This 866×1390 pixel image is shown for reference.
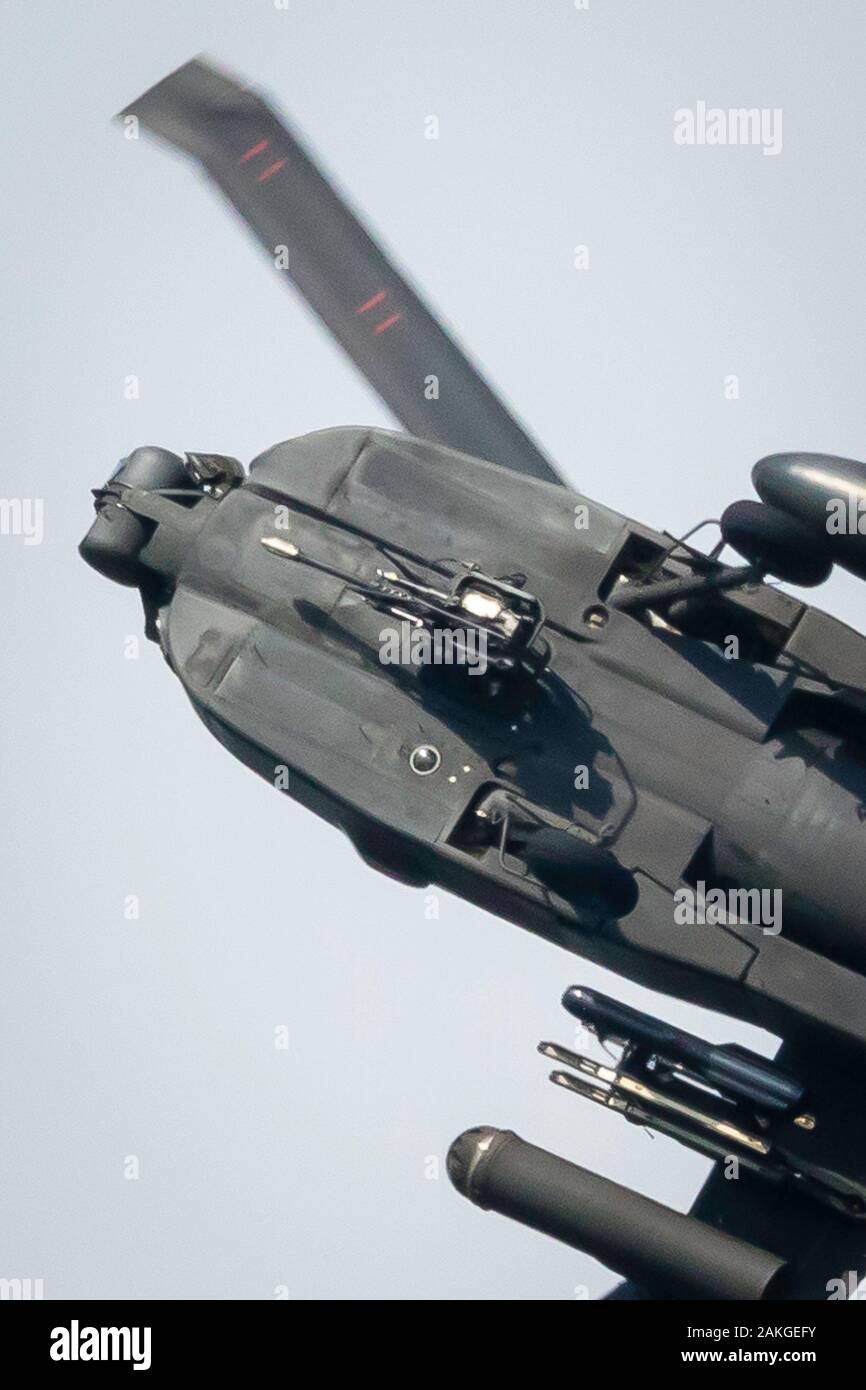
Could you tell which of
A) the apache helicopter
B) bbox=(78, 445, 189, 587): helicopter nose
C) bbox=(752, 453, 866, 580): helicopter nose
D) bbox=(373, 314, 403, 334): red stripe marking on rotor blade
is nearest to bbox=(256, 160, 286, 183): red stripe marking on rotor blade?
bbox=(373, 314, 403, 334): red stripe marking on rotor blade

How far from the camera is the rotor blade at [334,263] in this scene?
16938 mm

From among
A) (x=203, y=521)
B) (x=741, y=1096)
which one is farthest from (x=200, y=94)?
(x=741, y=1096)

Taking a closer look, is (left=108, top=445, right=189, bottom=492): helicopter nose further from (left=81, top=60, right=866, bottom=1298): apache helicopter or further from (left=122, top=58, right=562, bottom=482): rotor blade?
(left=122, top=58, right=562, bottom=482): rotor blade

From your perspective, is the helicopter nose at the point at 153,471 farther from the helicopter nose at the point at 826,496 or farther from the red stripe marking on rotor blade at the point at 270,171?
the helicopter nose at the point at 826,496

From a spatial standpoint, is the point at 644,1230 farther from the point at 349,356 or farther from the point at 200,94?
the point at 200,94

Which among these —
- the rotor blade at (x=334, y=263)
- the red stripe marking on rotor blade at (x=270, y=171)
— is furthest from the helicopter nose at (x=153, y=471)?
the red stripe marking on rotor blade at (x=270, y=171)

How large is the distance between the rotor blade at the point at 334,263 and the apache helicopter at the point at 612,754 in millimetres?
1092

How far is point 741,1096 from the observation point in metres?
14.2

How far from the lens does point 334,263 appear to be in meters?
17.2

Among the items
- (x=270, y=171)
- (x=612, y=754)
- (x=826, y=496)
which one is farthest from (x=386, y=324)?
(x=826, y=496)

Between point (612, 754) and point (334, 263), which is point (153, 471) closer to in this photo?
point (334, 263)

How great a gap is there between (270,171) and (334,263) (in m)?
0.95
